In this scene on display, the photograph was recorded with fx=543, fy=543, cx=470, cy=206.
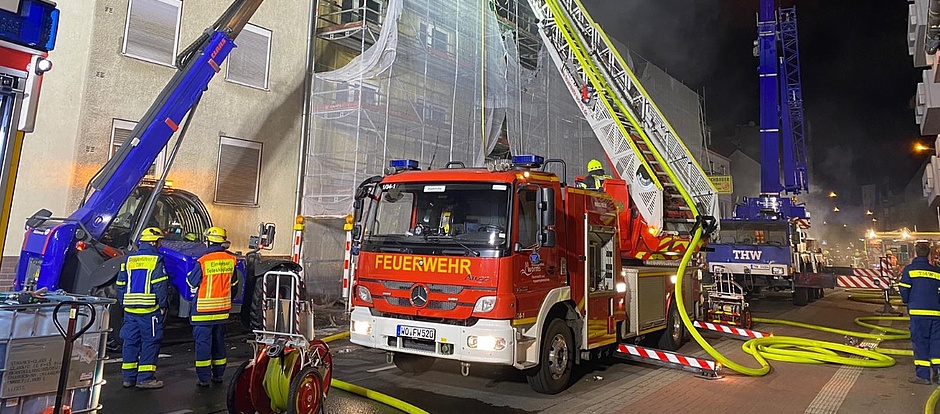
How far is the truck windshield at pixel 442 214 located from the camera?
5559mm

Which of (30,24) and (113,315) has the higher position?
(30,24)

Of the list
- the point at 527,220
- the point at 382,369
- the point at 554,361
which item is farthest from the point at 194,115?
the point at 554,361

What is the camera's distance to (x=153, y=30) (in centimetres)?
1002

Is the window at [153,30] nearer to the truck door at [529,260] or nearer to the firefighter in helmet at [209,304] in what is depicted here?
the firefighter in helmet at [209,304]

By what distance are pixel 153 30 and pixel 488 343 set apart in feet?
29.5

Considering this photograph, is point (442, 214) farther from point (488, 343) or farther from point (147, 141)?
point (147, 141)

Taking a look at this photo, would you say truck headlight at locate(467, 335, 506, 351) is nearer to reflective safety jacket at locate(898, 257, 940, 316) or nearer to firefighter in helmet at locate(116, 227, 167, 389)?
firefighter in helmet at locate(116, 227, 167, 389)

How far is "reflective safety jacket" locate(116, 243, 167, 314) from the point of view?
5680 mm

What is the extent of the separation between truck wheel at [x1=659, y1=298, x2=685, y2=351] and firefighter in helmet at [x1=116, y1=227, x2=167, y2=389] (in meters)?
6.81

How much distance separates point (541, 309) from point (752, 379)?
317 cm

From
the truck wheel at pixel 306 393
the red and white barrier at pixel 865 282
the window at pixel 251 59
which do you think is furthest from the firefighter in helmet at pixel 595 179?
the window at pixel 251 59

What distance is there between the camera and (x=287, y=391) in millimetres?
4602

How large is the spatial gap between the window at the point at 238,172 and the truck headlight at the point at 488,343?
304 inches

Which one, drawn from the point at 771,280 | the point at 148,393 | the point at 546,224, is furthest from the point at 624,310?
the point at 771,280
